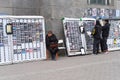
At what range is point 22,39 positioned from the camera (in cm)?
1276

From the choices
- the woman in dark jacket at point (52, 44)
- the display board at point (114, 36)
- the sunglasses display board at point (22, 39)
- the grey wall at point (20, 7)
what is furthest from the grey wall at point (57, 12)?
the display board at point (114, 36)

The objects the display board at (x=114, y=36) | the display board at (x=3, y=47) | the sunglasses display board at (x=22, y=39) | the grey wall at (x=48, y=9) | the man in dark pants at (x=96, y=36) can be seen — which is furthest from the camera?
the display board at (x=114, y=36)

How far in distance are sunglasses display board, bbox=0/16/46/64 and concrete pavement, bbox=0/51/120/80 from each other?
387 mm

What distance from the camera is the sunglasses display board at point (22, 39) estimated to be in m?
12.2

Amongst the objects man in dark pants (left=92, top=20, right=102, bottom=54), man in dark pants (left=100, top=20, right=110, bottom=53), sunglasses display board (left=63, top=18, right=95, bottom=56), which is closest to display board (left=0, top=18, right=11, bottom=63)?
sunglasses display board (left=63, top=18, right=95, bottom=56)

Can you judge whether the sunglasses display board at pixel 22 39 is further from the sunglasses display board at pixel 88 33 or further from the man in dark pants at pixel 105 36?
the man in dark pants at pixel 105 36

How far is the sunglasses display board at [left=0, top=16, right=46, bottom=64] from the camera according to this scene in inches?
480

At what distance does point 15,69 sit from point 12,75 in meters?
1.16

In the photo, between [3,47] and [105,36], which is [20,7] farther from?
[105,36]

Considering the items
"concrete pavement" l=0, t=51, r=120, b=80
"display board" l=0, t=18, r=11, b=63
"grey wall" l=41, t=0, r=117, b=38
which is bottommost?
"concrete pavement" l=0, t=51, r=120, b=80

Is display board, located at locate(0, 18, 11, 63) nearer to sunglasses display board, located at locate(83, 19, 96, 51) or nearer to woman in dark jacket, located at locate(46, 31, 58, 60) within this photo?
woman in dark jacket, located at locate(46, 31, 58, 60)

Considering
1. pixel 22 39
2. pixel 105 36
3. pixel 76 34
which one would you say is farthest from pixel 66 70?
pixel 105 36

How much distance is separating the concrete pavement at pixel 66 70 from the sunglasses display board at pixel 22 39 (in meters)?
0.39

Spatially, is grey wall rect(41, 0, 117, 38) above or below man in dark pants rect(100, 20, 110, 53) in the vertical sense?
above
